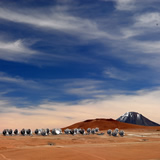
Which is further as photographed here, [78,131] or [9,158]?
[78,131]

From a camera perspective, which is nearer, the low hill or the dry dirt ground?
the dry dirt ground

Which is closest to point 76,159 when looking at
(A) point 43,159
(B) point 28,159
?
(A) point 43,159

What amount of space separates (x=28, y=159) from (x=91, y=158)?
21.8ft

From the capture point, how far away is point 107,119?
575ft

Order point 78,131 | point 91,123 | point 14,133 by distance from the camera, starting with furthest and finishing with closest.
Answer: point 91,123, point 78,131, point 14,133

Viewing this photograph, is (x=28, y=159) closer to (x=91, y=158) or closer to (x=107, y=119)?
(x=91, y=158)

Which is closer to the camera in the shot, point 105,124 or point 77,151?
point 77,151

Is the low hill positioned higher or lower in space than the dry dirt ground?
higher

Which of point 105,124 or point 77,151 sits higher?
point 105,124

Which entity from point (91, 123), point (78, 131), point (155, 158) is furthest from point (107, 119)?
point (155, 158)

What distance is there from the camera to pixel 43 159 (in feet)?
80.3

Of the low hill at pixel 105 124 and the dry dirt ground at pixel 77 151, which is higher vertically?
the low hill at pixel 105 124

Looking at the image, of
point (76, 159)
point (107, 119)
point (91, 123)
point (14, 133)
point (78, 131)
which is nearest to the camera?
point (76, 159)

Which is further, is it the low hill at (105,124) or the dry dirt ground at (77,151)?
the low hill at (105,124)
